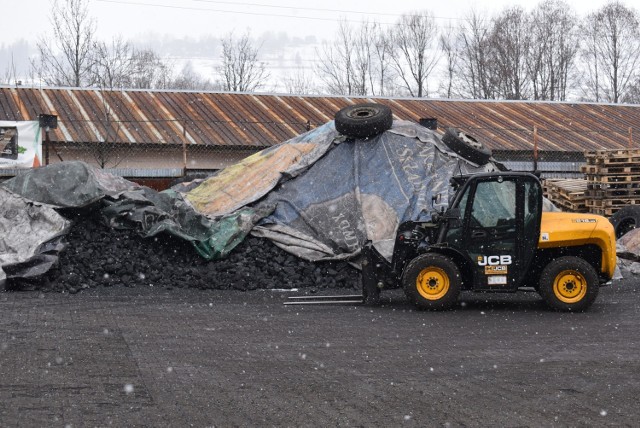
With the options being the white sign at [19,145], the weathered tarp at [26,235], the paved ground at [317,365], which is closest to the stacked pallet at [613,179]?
the paved ground at [317,365]

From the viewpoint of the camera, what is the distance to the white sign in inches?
985

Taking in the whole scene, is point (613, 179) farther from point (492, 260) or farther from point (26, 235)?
point (26, 235)

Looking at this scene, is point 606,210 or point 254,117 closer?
point 606,210

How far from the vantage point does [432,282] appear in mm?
12867

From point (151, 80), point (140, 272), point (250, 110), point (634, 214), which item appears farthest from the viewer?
point (151, 80)

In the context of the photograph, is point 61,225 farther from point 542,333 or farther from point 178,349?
point 542,333

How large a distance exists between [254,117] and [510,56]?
129 feet

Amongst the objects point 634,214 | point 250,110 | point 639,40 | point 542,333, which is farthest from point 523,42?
point 542,333

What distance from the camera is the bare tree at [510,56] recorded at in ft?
217

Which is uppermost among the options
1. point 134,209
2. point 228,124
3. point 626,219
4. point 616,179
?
point 228,124

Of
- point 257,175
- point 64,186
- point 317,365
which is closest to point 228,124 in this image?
point 257,175

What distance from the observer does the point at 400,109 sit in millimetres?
34594

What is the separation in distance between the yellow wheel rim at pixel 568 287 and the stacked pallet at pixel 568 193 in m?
9.38

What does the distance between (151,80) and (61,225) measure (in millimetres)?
68995
